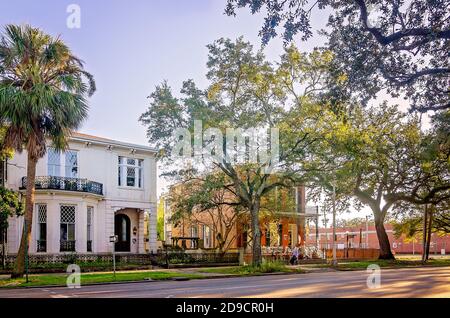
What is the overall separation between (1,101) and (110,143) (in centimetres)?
1383

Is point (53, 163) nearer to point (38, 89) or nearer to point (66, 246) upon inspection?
point (66, 246)

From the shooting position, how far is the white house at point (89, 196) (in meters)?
33.2

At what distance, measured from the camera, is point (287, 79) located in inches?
1220

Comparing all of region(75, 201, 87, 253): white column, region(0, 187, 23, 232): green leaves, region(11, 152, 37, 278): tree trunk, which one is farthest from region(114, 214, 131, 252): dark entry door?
region(11, 152, 37, 278): tree trunk

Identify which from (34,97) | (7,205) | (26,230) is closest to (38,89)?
(34,97)

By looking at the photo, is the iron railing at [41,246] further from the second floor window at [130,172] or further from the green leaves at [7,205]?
the second floor window at [130,172]

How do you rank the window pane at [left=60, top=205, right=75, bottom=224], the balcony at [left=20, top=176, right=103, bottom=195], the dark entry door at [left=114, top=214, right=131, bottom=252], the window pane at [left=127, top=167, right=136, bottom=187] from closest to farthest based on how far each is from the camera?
the balcony at [left=20, top=176, right=103, bottom=195] < the window pane at [left=60, top=205, right=75, bottom=224] < the window pane at [left=127, top=167, right=136, bottom=187] < the dark entry door at [left=114, top=214, right=131, bottom=252]

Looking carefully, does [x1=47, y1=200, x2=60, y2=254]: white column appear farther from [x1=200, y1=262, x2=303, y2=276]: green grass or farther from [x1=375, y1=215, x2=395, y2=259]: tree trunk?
[x1=375, y1=215, x2=395, y2=259]: tree trunk

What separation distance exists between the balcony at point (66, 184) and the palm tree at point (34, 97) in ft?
27.7

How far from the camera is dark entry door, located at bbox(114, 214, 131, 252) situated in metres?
39.1

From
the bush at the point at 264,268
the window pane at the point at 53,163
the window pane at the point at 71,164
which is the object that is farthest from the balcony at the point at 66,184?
the bush at the point at 264,268

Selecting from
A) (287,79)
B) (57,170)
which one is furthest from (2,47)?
(287,79)

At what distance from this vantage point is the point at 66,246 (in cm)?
3409

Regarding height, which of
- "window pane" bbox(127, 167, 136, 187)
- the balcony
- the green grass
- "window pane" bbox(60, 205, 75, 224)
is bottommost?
the green grass
